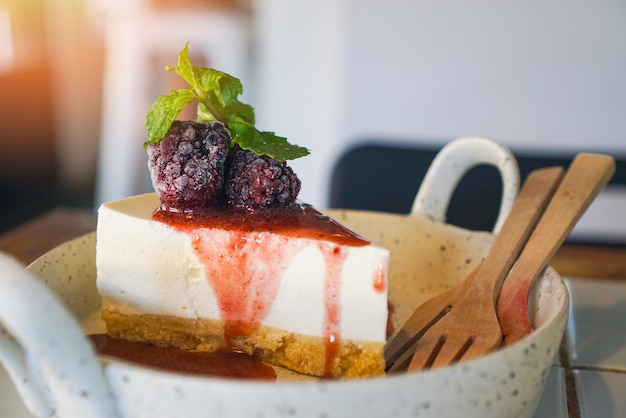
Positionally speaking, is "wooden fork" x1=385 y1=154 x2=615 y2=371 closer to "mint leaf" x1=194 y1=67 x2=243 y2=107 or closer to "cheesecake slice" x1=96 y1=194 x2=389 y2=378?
"cheesecake slice" x1=96 y1=194 x2=389 y2=378

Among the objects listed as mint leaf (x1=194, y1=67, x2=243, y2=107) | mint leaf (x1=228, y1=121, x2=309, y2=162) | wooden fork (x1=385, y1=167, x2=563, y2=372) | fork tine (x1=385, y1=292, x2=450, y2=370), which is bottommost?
fork tine (x1=385, y1=292, x2=450, y2=370)

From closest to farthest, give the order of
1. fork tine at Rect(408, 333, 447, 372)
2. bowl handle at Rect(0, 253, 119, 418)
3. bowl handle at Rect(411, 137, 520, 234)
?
bowl handle at Rect(0, 253, 119, 418)
fork tine at Rect(408, 333, 447, 372)
bowl handle at Rect(411, 137, 520, 234)

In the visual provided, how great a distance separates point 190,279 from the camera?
0.87m

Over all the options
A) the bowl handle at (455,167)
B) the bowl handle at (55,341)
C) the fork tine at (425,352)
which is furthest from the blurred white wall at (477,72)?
the bowl handle at (55,341)

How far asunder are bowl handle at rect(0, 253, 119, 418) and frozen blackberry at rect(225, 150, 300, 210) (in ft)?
1.16

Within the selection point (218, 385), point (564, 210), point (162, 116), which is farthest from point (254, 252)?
point (564, 210)

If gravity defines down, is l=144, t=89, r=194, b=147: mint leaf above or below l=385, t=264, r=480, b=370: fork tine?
above

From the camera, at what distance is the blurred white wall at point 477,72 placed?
6.67 ft

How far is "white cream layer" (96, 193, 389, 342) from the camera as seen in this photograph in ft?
2.65

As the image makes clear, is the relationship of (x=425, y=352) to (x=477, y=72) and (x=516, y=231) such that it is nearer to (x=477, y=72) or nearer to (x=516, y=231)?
(x=516, y=231)

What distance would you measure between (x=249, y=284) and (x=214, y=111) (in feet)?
0.83

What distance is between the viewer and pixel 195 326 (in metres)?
0.89

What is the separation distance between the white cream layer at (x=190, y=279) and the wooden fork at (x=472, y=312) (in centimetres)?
6

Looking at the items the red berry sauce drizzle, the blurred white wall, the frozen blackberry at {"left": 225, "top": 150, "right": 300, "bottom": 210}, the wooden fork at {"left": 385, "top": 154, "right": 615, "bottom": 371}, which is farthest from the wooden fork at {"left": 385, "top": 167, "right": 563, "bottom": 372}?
the blurred white wall
